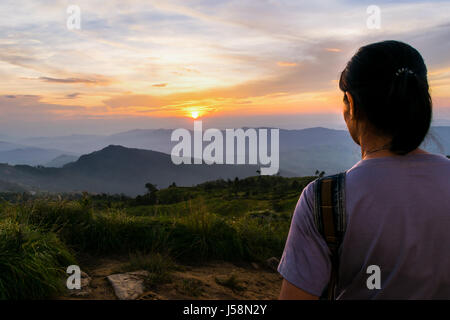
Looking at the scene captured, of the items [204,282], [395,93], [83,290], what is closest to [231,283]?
[204,282]

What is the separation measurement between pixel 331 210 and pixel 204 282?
11.6 ft

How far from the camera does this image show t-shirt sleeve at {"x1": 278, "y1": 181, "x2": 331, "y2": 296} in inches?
58.9

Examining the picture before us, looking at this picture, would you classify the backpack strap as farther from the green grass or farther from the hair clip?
the green grass

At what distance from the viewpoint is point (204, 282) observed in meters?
4.62

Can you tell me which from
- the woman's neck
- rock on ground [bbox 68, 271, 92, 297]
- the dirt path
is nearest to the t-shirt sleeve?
the woman's neck

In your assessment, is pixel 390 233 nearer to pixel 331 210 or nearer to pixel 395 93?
pixel 331 210

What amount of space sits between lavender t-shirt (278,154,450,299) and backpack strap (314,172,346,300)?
22 millimetres

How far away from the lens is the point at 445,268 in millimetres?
1510

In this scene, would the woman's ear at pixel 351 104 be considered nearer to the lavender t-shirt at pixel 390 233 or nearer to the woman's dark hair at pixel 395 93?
the woman's dark hair at pixel 395 93

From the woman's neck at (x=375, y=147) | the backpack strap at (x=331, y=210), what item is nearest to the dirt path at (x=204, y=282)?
the backpack strap at (x=331, y=210)

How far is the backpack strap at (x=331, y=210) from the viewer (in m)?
1.46

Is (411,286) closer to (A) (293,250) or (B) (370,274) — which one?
(B) (370,274)

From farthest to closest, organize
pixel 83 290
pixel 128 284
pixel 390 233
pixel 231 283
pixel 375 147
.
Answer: pixel 231 283
pixel 128 284
pixel 83 290
pixel 375 147
pixel 390 233

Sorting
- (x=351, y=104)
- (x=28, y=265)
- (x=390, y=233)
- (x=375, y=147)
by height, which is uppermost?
(x=351, y=104)
